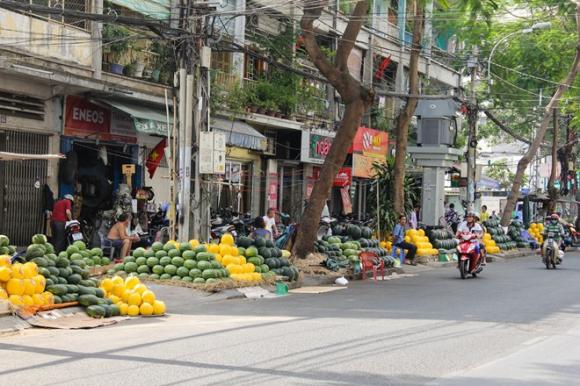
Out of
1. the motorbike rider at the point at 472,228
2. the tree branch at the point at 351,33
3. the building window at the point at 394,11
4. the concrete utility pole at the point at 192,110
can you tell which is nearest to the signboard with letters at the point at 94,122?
the concrete utility pole at the point at 192,110

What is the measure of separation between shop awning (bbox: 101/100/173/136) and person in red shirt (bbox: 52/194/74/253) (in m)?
2.62

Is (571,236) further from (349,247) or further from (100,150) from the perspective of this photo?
(100,150)

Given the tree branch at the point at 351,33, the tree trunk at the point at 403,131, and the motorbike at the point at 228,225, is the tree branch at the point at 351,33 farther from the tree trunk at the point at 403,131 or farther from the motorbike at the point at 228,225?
the tree trunk at the point at 403,131

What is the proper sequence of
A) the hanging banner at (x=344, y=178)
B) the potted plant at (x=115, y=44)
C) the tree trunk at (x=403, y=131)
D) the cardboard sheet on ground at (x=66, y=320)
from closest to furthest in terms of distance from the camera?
the cardboard sheet on ground at (x=66, y=320) < the potted plant at (x=115, y=44) < the tree trunk at (x=403, y=131) < the hanging banner at (x=344, y=178)

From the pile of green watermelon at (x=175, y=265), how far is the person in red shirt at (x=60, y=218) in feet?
12.7

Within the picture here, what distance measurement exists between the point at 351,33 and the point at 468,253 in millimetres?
6201

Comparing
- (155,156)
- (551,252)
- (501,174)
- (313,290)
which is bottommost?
(313,290)

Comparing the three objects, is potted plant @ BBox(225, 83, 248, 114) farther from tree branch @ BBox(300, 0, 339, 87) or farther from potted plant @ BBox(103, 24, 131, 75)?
tree branch @ BBox(300, 0, 339, 87)

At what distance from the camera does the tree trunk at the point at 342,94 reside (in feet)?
62.9

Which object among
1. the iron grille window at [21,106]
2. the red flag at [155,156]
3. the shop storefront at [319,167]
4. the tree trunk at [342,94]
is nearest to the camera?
the iron grille window at [21,106]

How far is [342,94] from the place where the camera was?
19.5 m

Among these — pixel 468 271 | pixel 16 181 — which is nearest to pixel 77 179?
pixel 16 181

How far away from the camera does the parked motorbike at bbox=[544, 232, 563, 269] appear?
22.5 m

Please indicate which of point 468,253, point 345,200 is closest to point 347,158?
point 345,200
